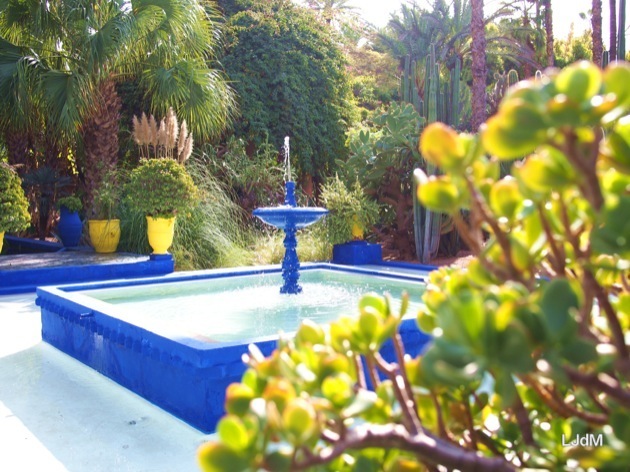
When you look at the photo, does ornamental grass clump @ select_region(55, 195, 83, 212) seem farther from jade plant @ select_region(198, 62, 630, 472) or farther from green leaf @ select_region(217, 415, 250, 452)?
green leaf @ select_region(217, 415, 250, 452)

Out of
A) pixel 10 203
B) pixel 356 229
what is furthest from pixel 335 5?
pixel 10 203

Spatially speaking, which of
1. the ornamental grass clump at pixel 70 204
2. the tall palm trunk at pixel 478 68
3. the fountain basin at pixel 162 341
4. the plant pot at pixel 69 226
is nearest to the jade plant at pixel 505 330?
the fountain basin at pixel 162 341

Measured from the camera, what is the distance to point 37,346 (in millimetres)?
5188

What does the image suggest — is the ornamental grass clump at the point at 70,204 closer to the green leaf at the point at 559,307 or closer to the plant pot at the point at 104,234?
the plant pot at the point at 104,234

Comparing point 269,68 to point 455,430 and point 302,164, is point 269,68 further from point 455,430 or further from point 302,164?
point 455,430

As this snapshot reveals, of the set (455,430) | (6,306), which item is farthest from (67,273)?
(455,430)

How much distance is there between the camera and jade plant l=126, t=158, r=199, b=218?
27.4 feet

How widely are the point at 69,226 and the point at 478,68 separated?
7389 mm

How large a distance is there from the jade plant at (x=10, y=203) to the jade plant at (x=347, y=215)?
415 centimetres

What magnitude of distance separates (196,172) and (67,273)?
3.76 metres

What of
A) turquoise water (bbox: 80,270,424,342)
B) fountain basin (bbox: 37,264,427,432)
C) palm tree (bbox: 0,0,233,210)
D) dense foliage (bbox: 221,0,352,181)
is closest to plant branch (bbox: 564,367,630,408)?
fountain basin (bbox: 37,264,427,432)

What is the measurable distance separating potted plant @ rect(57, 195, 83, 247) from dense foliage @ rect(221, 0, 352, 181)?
4393mm

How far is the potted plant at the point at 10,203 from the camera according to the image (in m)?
8.12

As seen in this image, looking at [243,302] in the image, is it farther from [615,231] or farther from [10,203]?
[615,231]
